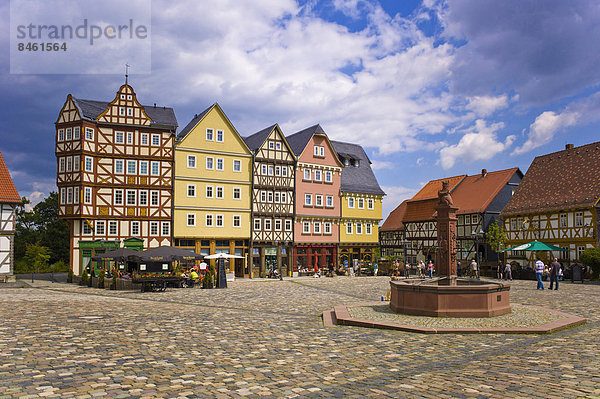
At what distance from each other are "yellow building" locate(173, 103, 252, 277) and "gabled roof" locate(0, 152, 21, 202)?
12.1 metres

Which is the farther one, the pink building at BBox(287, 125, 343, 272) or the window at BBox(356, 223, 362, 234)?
the window at BBox(356, 223, 362, 234)

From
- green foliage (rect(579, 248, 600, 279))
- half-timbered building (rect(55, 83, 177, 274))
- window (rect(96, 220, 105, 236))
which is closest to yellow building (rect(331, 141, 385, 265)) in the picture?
half-timbered building (rect(55, 83, 177, 274))

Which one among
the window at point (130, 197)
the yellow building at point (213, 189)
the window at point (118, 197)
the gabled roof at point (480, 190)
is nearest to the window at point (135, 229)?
the window at point (130, 197)

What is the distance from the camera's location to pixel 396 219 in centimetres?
6775

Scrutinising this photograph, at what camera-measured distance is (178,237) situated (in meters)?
42.4

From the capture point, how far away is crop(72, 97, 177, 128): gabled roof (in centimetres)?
4038

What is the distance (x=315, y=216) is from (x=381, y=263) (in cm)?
809

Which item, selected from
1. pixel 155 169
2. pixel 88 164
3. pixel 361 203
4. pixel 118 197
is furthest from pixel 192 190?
pixel 361 203

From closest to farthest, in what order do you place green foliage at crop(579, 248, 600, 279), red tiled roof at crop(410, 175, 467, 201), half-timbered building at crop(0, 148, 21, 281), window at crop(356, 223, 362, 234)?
1. green foliage at crop(579, 248, 600, 279)
2. half-timbered building at crop(0, 148, 21, 281)
3. window at crop(356, 223, 362, 234)
4. red tiled roof at crop(410, 175, 467, 201)

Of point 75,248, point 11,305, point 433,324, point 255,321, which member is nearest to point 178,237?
point 75,248

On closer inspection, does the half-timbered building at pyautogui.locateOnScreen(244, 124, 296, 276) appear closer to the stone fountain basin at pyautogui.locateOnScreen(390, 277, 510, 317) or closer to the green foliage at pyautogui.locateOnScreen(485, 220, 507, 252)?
the green foliage at pyautogui.locateOnScreen(485, 220, 507, 252)

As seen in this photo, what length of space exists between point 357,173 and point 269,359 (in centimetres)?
4661

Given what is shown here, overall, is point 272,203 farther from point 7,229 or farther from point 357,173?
point 7,229

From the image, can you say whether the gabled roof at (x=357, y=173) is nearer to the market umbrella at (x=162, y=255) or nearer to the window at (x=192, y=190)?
the window at (x=192, y=190)
